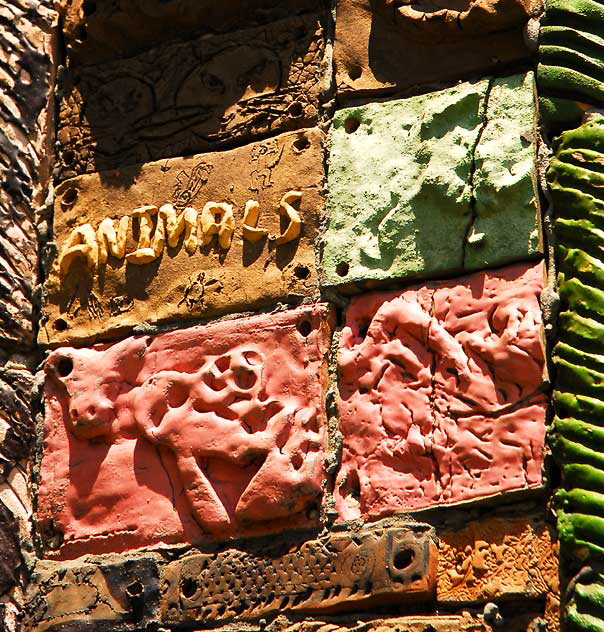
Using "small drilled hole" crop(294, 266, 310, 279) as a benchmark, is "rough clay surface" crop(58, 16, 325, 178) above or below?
above

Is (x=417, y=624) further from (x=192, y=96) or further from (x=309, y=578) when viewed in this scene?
(x=192, y=96)

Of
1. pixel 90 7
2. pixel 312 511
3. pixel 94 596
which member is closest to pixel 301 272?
pixel 312 511

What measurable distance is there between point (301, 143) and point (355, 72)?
22 centimetres

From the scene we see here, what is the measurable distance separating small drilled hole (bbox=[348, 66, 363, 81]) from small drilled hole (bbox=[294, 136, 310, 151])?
0.19 meters

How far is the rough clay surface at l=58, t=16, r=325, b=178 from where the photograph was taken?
415cm

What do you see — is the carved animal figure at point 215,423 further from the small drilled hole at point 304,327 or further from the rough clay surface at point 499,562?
the rough clay surface at point 499,562

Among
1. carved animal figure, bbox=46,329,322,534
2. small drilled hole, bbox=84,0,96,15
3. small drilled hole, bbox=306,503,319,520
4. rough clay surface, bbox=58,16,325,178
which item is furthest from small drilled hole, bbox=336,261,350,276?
small drilled hole, bbox=84,0,96,15

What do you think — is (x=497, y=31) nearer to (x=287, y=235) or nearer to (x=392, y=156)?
(x=392, y=156)

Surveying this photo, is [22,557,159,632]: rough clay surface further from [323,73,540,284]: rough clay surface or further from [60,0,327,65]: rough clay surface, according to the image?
[60,0,327,65]: rough clay surface

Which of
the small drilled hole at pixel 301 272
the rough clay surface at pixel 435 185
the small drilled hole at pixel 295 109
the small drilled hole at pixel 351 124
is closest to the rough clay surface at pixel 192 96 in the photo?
the small drilled hole at pixel 295 109

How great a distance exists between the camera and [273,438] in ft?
12.3

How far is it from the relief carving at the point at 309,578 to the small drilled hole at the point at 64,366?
24.2 inches

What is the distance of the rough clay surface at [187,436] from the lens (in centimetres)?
374

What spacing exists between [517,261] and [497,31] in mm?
601
